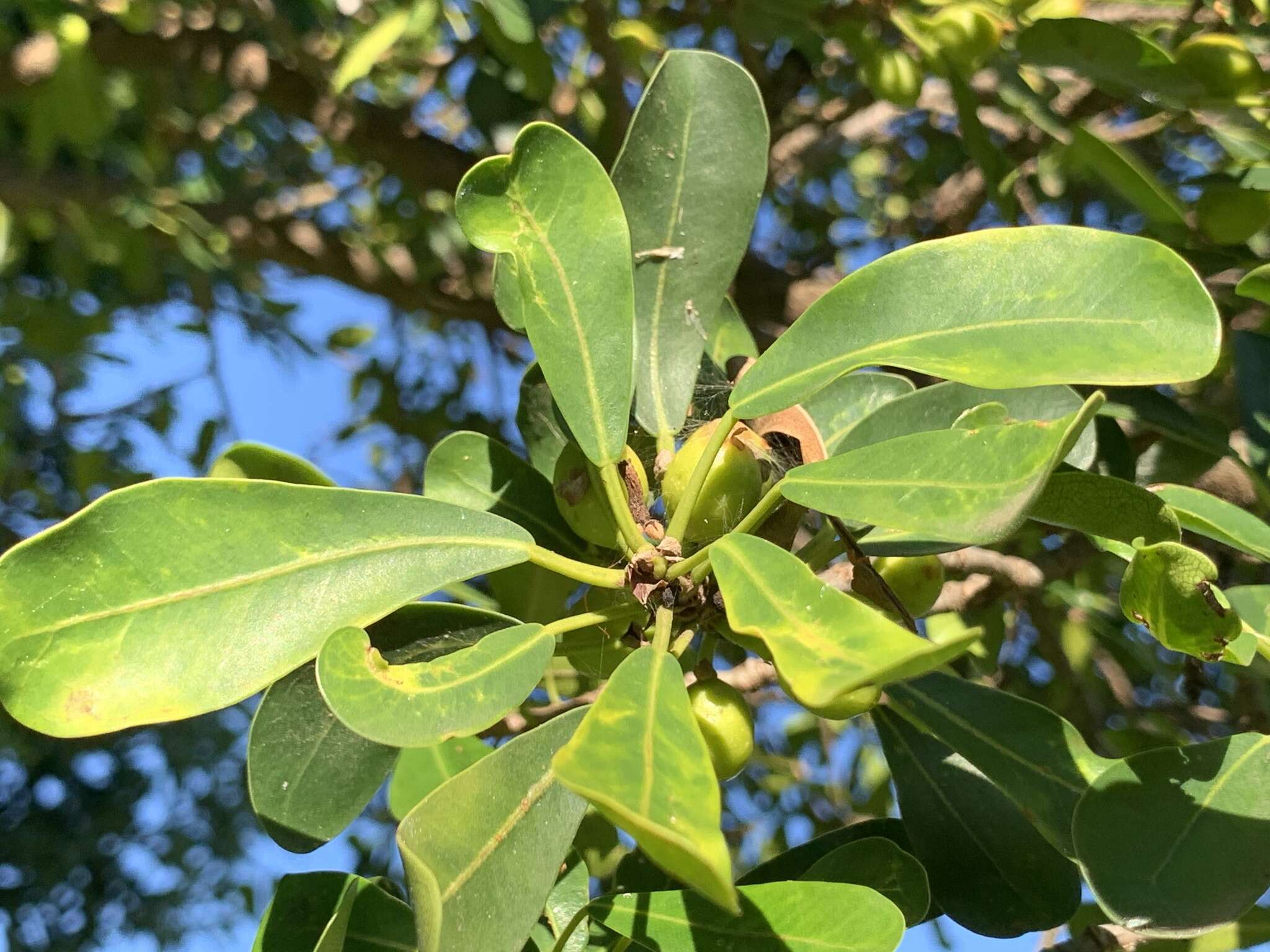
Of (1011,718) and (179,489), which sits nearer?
(179,489)

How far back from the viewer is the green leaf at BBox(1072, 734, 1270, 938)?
707mm

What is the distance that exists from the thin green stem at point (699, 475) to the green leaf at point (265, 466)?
27cm

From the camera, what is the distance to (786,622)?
0.57 metres

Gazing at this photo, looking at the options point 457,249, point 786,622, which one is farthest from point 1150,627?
point 457,249

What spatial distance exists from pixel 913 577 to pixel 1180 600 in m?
0.29

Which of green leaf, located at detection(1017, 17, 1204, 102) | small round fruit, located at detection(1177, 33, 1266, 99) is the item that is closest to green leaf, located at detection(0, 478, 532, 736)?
green leaf, located at detection(1017, 17, 1204, 102)

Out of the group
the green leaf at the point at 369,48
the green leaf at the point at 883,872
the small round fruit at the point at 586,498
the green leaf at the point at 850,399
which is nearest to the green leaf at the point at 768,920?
the green leaf at the point at 883,872

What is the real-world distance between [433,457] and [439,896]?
521mm

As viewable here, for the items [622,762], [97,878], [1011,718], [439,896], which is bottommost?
[97,878]

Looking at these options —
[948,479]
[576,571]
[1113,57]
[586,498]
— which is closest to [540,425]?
[586,498]

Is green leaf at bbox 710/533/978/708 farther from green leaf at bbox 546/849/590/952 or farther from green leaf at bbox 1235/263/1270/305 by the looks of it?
green leaf at bbox 1235/263/1270/305

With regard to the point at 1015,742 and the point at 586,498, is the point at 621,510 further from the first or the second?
the point at 1015,742

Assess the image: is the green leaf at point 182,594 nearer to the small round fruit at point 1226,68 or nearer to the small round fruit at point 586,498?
the small round fruit at point 586,498

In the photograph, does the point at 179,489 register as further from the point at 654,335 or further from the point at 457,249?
the point at 457,249
